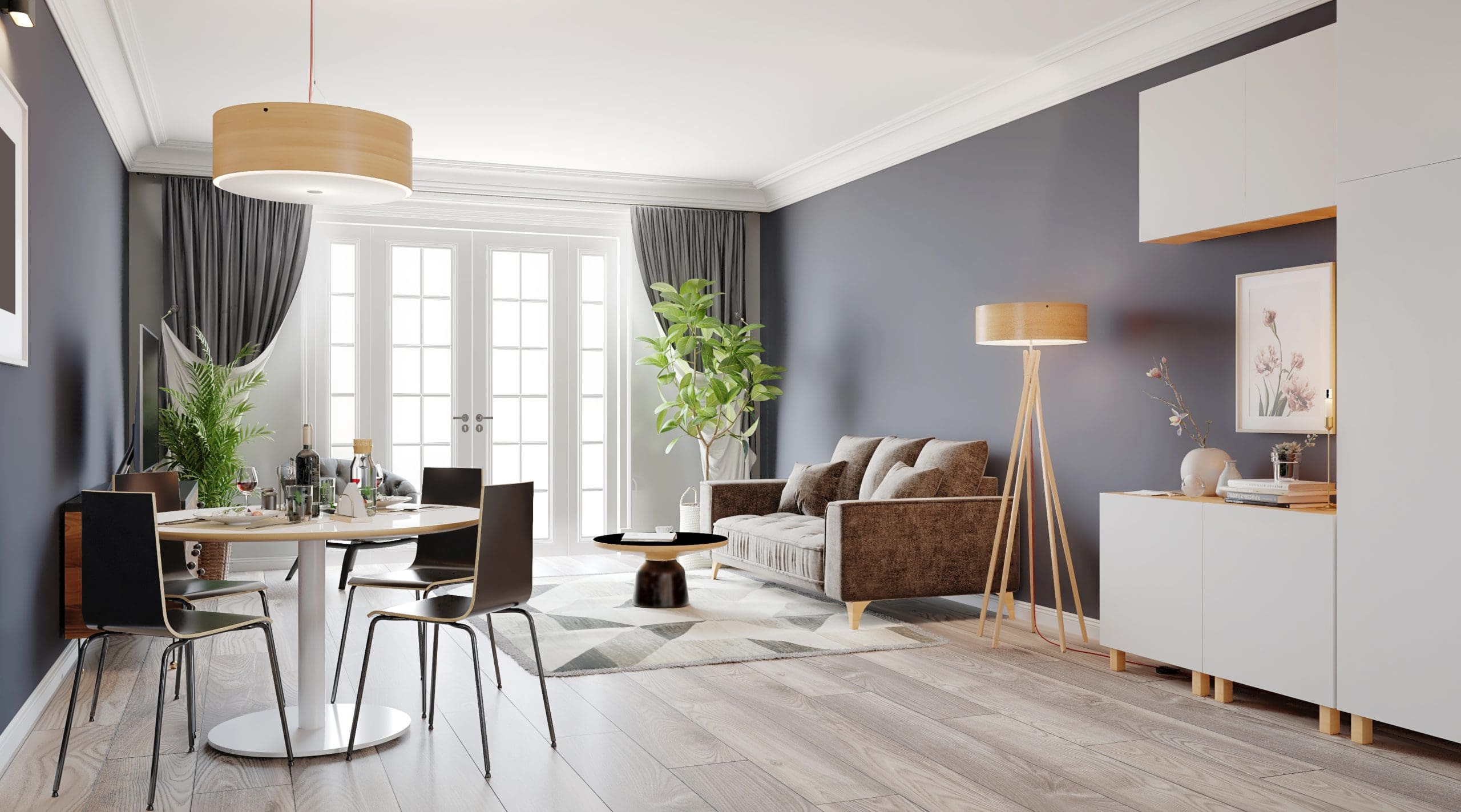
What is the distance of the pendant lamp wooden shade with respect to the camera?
3.23 meters

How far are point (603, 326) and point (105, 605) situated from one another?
5.25 metres

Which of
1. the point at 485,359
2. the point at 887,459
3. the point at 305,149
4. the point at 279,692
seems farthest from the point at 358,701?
the point at 485,359

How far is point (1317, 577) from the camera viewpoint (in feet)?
11.5

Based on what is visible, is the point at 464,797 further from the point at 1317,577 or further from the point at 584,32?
the point at 584,32

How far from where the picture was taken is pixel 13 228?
11.2ft

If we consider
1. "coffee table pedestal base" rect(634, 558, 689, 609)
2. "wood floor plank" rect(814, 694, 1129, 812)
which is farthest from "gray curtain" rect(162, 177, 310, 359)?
"wood floor plank" rect(814, 694, 1129, 812)

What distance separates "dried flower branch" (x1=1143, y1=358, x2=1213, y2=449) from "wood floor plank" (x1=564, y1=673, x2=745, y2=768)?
7.63 ft

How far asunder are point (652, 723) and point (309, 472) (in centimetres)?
137

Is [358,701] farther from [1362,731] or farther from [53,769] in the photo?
[1362,731]

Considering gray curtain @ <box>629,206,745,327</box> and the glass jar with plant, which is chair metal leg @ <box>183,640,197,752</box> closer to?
the glass jar with plant

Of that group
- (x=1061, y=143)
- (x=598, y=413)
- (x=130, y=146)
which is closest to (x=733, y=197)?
(x=598, y=413)

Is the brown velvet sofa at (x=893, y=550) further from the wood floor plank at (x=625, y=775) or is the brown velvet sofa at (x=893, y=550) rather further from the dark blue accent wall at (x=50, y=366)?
the dark blue accent wall at (x=50, y=366)

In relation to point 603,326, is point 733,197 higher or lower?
higher

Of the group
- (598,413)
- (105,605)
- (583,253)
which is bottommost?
(105,605)
